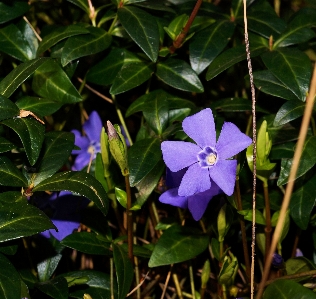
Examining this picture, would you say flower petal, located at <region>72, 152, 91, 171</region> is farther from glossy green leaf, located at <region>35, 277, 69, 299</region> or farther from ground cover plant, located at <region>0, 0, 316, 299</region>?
glossy green leaf, located at <region>35, 277, 69, 299</region>

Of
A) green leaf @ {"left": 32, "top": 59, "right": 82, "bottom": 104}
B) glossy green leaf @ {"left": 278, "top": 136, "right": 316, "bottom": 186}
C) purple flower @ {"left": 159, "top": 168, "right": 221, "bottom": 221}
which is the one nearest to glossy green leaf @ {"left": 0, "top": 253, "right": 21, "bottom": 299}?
purple flower @ {"left": 159, "top": 168, "right": 221, "bottom": 221}

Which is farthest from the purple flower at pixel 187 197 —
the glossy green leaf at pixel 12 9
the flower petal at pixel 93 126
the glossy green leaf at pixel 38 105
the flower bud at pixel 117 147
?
the glossy green leaf at pixel 12 9

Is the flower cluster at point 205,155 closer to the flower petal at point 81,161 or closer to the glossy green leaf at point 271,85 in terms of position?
the glossy green leaf at point 271,85

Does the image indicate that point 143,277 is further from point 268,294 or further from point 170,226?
point 268,294

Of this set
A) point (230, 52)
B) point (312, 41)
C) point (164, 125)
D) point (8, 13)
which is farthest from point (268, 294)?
point (8, 13)

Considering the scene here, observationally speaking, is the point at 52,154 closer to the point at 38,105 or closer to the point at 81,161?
the point at 38,105

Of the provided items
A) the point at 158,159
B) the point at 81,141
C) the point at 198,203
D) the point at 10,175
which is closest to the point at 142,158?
the point at 158,159
